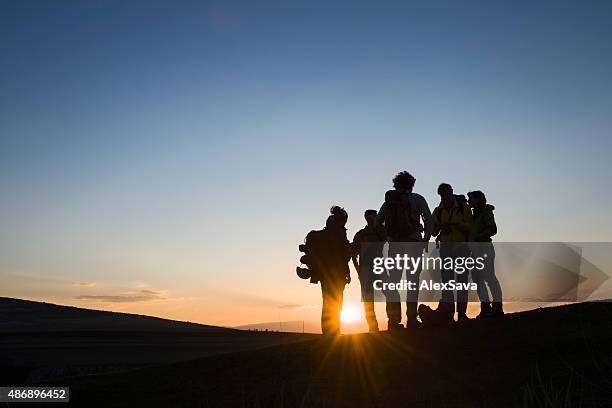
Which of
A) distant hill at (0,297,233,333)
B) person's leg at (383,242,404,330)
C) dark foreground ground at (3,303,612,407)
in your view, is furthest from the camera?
distant hill at (0,297,233,333)

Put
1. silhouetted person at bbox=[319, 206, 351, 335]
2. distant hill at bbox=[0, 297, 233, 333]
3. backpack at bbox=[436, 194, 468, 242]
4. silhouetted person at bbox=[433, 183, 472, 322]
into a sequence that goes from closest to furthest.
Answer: silhouetted person at bbox=[433, 183, 472, 322], backpack at bbox=[436, 194, 468, 242], silhouetted person at bbox=[319, 206, 351, 335], distant hill at bbox=[0, 297, 233, 333]

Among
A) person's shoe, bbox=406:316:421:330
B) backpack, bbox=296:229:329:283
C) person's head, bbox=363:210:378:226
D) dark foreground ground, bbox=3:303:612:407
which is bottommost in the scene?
dark foreground ground, bbox=3:303:612:407

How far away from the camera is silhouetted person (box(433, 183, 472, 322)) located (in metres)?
8.95

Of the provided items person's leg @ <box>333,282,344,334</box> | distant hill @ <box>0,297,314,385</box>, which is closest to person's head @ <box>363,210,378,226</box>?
person's leg @ <box>333,282,344,334</box>

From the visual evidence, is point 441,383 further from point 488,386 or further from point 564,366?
point 564,366

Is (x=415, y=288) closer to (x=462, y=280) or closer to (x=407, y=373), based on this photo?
(x=462, y=280)

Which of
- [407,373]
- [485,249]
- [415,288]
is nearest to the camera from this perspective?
[407,373]

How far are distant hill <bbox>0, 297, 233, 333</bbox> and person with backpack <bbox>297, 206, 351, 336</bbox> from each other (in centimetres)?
1111

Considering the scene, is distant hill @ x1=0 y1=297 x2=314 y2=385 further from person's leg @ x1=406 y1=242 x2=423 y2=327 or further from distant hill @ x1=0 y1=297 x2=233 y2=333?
person's leg @ x1=406 y1=242 x2=423 y2=327

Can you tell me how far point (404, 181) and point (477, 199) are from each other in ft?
5.02

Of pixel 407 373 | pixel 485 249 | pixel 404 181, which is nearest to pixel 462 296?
pixel 485 249

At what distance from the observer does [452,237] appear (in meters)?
9.05

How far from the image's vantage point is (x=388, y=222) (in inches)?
323

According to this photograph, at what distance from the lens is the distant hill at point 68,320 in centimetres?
2008
